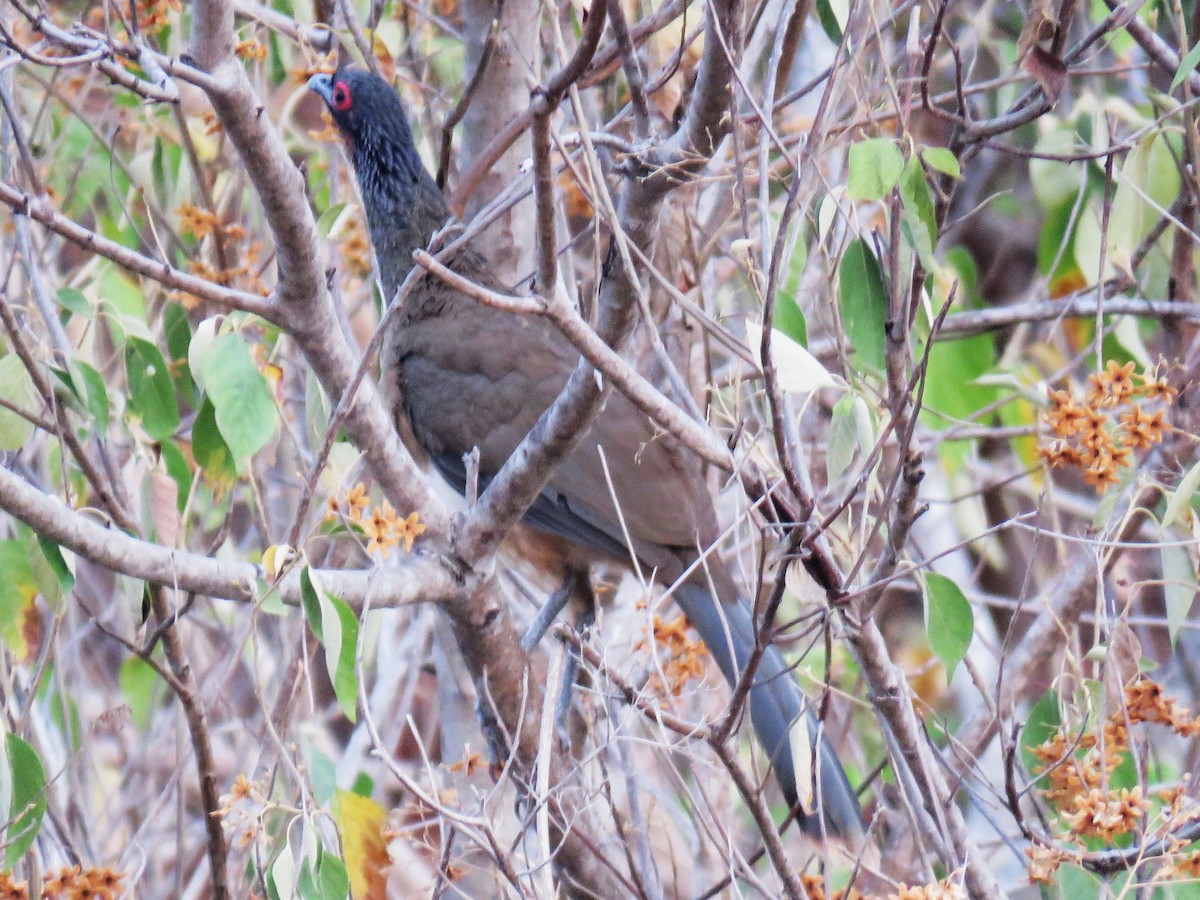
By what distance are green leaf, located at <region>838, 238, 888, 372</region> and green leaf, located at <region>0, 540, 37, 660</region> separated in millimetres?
1477

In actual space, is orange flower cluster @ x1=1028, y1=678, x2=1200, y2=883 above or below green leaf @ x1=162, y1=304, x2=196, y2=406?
below

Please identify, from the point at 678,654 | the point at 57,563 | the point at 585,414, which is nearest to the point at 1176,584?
the point at 678,654

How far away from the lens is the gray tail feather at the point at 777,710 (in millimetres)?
2920

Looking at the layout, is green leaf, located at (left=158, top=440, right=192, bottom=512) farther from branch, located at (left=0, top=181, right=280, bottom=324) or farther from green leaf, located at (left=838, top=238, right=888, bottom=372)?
green leaf, located at (left=838, top=238, right=888, bottom=372)

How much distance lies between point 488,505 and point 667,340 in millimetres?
1162

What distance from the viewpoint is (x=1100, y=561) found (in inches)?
94.0

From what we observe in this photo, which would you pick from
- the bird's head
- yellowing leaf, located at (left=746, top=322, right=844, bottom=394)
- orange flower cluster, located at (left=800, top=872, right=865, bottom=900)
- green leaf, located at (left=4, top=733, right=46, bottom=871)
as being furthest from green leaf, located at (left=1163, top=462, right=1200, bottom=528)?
the bird's head

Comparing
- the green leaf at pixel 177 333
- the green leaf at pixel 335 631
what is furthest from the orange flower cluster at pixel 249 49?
the green leaf at pixel 335 631

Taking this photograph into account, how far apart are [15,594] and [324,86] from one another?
1.91m

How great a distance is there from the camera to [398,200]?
429 centimetres

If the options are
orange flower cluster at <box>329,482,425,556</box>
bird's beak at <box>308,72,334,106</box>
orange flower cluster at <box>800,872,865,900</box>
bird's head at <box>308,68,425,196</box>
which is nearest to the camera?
orange flower cluster at <box>329,482,425,556</box>

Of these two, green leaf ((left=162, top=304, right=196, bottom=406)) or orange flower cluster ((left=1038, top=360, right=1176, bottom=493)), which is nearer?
orange flower cluster ((left=1038, top=360, right=1176, bottom=493))

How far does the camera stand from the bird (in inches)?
144

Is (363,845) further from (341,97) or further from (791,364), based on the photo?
(341,97)
